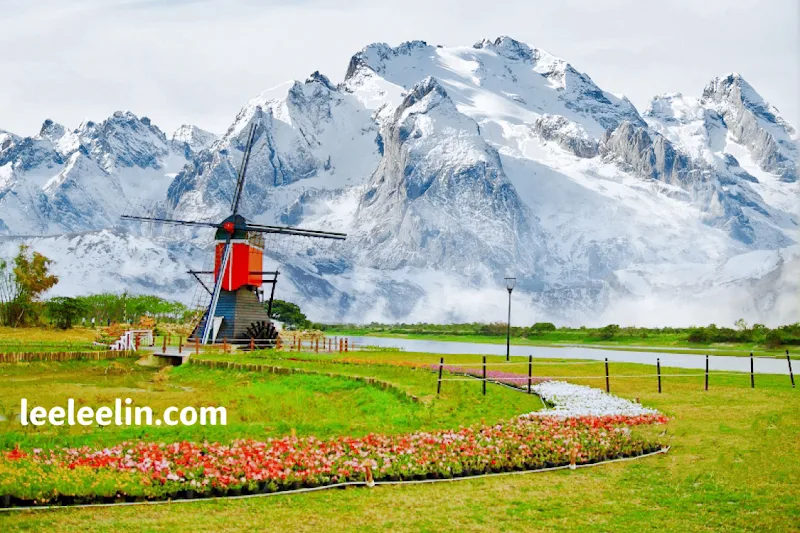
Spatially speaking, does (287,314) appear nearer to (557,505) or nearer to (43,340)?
(43,340)

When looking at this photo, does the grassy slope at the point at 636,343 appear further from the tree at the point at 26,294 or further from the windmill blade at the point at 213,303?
the tree at the point at 26,294

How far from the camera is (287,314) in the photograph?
14188cm

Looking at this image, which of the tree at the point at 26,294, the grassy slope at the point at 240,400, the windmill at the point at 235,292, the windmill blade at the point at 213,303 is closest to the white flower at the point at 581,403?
the grassy slope at the point at 240,400

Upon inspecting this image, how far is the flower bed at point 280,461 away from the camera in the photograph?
1359 centimetres

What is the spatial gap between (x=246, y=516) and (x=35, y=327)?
2593 inches

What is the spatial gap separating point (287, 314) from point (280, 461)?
12781 cm

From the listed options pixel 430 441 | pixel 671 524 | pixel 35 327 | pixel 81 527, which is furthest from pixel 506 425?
pixel 35 327

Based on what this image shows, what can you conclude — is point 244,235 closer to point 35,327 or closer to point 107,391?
point 35,327

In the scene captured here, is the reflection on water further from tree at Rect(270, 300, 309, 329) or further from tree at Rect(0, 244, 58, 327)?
tree at Rect(270, 300, 309, 329)

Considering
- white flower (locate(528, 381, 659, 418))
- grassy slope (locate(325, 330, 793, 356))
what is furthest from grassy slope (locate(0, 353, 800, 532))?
grassy slope (locate(325, 330, 793, 356))

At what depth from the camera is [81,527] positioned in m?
12.0

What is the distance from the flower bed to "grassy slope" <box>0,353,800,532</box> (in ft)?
1.65

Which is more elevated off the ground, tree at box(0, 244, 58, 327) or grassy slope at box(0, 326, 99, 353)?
tree at box(0, 244, 58, 327)

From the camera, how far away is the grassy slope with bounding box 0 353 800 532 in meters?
12.4
